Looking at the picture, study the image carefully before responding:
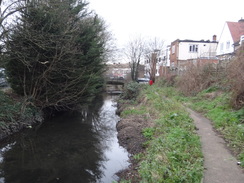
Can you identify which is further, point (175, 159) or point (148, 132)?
point (148, 132)

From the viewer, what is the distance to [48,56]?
1332 cm

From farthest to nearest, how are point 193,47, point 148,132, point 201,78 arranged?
point 193,47, point 201,78, point 148,132

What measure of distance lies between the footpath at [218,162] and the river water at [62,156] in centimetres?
313

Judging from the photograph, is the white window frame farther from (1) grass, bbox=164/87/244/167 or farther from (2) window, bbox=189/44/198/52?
(1) grass, bbox=164/87/244/167

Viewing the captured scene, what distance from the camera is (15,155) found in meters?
8.92

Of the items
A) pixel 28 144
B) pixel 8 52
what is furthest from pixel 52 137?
pixel 8 52

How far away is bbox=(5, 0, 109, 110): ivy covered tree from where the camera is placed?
11.9 metres

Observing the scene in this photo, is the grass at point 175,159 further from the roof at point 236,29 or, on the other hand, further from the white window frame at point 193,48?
the white window frame at point 193,48

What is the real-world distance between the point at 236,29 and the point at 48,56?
106 ft

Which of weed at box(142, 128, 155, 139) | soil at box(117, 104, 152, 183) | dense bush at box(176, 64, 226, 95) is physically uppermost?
dense bush at box(176, 64, 226, 95)

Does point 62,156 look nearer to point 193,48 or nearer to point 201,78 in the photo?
point 201,78

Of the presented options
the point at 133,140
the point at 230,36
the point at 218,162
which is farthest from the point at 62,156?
the point at 230,36

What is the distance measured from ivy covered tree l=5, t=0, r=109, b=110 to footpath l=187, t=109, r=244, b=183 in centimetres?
936

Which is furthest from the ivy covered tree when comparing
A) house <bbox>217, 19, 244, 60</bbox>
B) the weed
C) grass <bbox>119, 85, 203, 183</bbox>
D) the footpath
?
house <bbox>217, 19, 244, 60</bbox>
